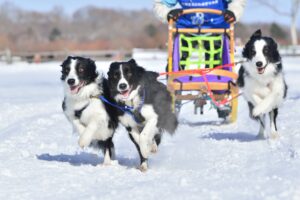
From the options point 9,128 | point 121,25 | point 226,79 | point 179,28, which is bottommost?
point 121,25

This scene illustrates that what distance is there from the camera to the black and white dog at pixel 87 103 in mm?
5656

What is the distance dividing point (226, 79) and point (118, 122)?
2.97 m

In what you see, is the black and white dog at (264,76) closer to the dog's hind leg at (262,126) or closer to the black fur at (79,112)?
the dog's hind leg at (262,126)

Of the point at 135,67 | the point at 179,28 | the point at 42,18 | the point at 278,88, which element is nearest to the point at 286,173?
the point at 135,67

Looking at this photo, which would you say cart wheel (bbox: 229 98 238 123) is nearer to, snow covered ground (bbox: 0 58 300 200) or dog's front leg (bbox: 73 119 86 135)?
snow covered ground (bbox: 0 58 300 200)

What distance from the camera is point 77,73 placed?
566cm

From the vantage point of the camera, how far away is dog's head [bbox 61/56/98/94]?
562 centimetres

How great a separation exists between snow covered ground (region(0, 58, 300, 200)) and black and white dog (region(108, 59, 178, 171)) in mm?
308

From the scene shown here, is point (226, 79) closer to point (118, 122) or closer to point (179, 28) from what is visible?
point (179, 28)

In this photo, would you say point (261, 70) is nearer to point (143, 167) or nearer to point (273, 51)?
point (273, 51)

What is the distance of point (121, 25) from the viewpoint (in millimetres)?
142625


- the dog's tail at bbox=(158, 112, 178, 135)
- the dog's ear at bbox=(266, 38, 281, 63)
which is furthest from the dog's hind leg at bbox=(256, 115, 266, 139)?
the dog's tail at bbox=(158, 112, 178, 135)

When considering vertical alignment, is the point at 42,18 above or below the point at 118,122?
below

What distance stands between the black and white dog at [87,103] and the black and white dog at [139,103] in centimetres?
15
